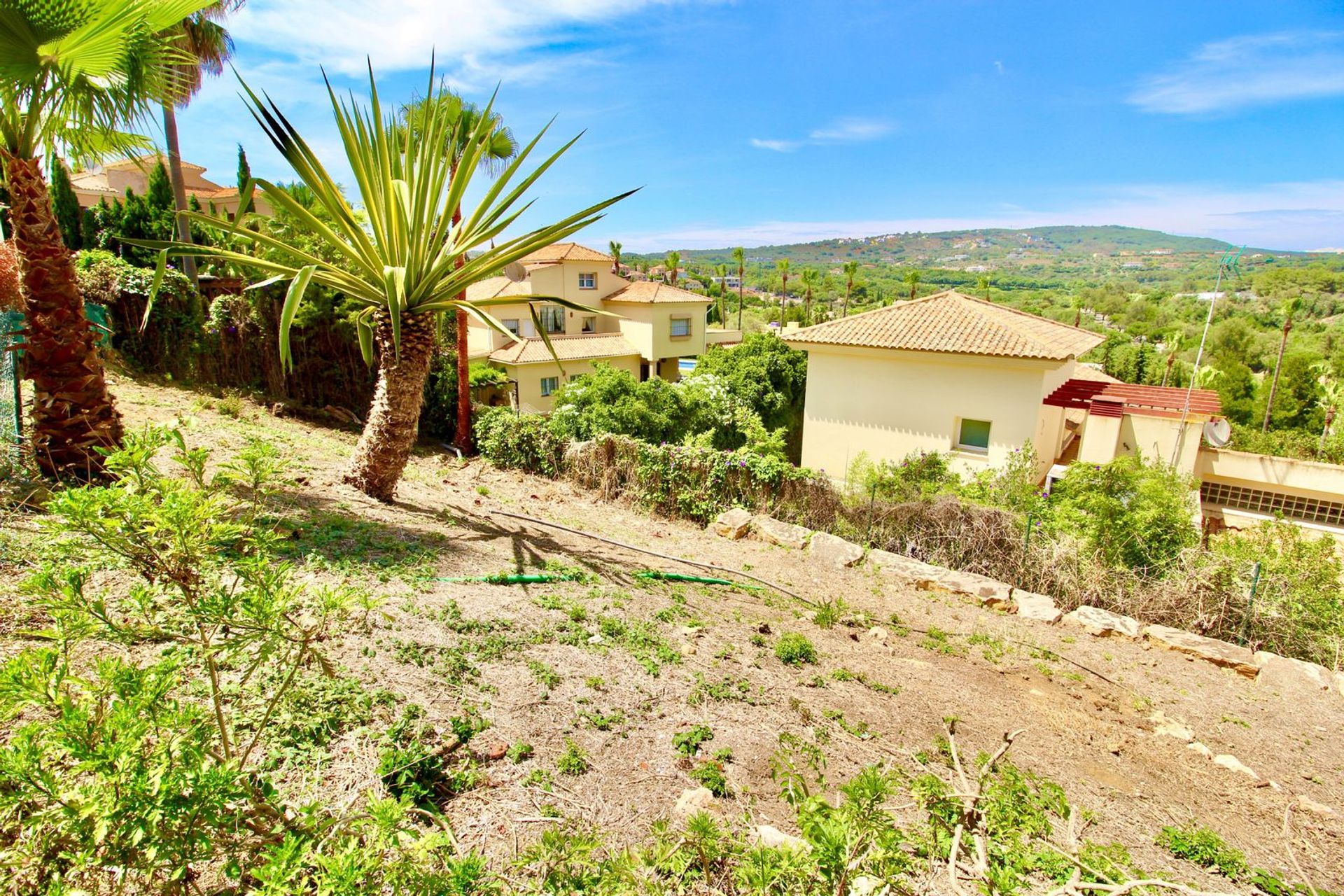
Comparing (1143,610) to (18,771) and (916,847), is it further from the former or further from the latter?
(18,771)

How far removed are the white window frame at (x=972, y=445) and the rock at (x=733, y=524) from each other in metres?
7.37

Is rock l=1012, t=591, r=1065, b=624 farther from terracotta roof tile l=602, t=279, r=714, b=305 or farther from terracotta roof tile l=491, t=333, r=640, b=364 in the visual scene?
terracotta roof tile l=602, t=279, r=714, b=305

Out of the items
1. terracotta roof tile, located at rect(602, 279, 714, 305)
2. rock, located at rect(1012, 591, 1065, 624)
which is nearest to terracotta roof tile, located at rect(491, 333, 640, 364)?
terracotta roof tile, located at rect(602, 279, 714, 305)

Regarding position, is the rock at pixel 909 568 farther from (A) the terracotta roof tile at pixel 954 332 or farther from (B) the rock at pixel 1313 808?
(A) the terracotta roof tile at pixel 954 332

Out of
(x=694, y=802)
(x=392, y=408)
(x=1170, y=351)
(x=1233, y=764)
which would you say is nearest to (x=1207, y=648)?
(x=1233, y=764)

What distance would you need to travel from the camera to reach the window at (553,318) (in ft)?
103

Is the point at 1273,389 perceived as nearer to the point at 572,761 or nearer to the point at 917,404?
the point at 917,404

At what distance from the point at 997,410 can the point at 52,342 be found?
15.6m

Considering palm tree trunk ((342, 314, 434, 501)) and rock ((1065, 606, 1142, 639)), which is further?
rock ((1065, 606, 1142, 639))

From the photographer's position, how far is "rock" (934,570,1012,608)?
845 cm

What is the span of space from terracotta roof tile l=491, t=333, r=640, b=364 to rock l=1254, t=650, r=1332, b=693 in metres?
20.6

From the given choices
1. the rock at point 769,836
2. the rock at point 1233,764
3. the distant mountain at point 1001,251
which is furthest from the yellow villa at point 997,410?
the distant mountain at point 1001,251

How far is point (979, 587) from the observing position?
8.62 metres

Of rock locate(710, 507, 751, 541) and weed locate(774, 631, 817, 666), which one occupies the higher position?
weed locate(774, 631, 817, 666)
